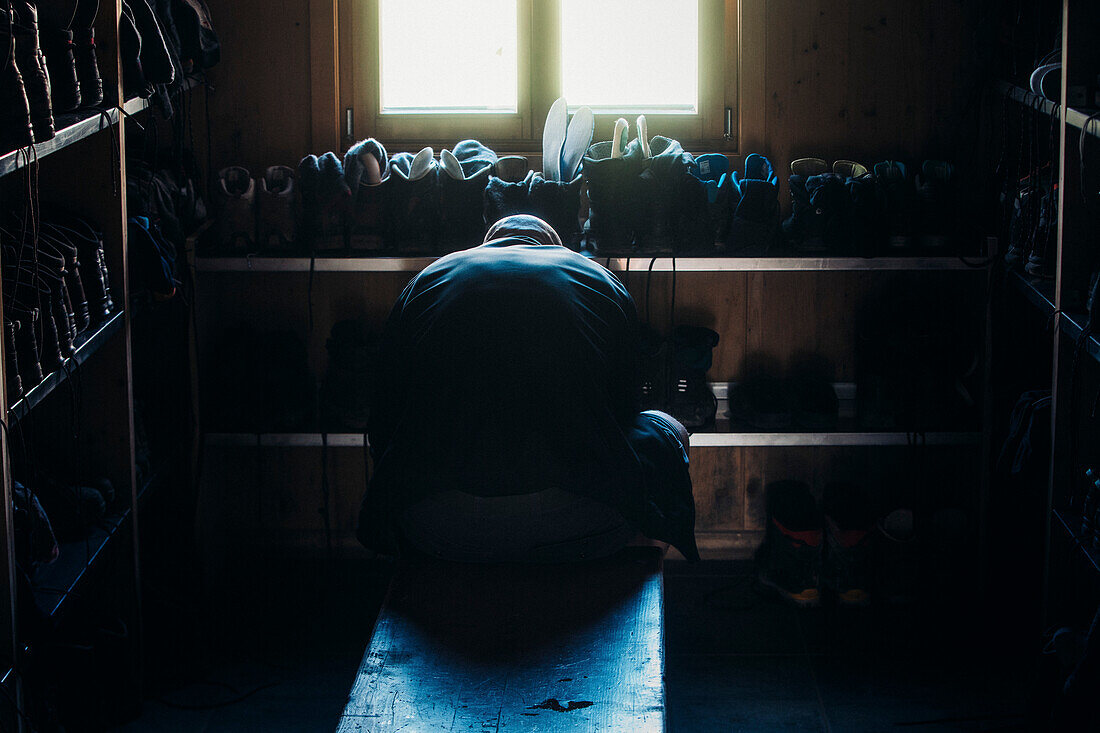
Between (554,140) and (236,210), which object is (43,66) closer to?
(236,210)

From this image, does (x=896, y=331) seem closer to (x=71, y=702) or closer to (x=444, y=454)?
(x=444, y=454)

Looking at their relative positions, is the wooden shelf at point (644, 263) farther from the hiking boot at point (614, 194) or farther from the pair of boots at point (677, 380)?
the pair of boots at point (677, 380)

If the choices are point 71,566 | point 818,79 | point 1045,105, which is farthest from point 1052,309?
point 71,566

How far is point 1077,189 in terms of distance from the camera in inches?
108

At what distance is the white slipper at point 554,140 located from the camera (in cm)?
355

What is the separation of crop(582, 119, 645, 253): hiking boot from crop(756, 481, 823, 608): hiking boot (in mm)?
992

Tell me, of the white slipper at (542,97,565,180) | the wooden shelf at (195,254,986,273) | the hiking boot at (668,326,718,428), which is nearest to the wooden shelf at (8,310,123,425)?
the wooden shelf at (195,254,986,273)

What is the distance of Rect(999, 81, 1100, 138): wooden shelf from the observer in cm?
259

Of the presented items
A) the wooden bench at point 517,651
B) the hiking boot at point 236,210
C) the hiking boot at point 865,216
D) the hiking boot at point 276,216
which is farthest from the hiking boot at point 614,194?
the wooden bench at point 517,651

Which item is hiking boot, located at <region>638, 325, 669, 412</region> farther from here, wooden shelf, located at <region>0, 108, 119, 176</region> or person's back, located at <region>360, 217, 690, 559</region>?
wooden shelf, located at <region>0, 108, 119, 176</region>

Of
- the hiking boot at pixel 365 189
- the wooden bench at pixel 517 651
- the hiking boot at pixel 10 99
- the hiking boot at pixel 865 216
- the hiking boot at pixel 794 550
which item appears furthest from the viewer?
the hiking boot at pixel 794 550

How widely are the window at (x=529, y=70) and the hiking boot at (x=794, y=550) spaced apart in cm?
117

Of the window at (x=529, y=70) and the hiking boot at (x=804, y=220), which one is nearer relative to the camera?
the hiking boot at (x=804, y=220)

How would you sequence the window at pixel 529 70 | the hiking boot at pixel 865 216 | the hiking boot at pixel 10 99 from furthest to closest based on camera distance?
the window at pixel 529 70
the hiking boot at pixel 865 216
the hiking boot at pixel 10 99
